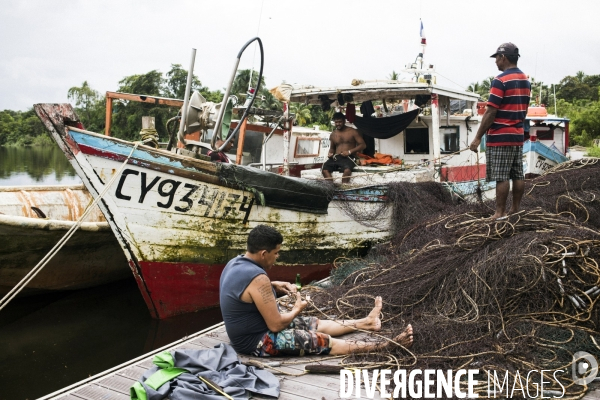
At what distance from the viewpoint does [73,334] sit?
22.5 feet

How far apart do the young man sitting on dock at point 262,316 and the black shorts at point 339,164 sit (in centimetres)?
491

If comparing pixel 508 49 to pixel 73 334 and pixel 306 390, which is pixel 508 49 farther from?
pixel 73 334

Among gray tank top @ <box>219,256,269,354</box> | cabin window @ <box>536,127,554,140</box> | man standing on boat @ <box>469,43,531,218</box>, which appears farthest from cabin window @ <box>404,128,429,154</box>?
gray tank top @ <box>219,256,269,354</box>

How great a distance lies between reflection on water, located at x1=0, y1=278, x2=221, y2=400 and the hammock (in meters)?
4.25

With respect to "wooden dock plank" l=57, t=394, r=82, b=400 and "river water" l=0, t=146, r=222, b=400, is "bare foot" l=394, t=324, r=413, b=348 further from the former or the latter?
"river water" l=0, t=146, r=222, b=400

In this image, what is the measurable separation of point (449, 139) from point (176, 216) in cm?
540

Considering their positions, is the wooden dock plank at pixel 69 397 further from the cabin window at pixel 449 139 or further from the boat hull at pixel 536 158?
the boat hull at pixel 536 158

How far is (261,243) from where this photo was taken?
148 inches

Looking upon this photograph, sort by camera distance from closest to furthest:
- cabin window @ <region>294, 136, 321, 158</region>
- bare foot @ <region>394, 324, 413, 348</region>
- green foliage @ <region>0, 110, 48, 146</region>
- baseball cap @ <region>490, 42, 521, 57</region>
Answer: bare foot @ <region>394, 324, 413, 348</region>
baseball cap @ <region>490, 42, 521, 57</region>
cabin window @ <region>294, 136, 321, 158</region>
green foliage @ <region>0, 110, 48, 146</region>

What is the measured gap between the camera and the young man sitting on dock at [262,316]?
3705mm

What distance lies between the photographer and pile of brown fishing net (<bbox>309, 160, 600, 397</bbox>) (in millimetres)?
3625

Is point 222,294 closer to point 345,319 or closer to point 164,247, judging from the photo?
point 345,319

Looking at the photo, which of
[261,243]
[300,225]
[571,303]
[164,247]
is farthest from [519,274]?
[164,247]

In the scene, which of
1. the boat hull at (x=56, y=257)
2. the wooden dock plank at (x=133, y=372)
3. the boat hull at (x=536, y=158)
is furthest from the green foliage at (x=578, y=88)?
the wooden dock plank at (x=133, y=372)
